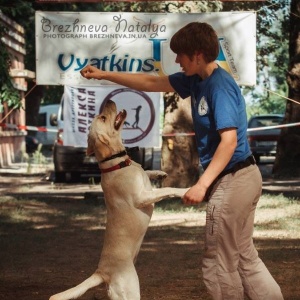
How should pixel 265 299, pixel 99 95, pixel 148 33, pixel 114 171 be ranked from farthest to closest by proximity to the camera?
pixel 99 95, pixel 148 33, pixel 114 171, pixel 265 299

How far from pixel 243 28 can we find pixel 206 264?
894 centimetres

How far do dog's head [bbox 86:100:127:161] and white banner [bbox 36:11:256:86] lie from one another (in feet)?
24.7

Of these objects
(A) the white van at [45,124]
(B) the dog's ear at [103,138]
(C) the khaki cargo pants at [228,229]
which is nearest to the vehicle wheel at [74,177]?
(B) the dog's ear at [103,138]

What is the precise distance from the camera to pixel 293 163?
74.3 ft

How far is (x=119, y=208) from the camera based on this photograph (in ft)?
21.5

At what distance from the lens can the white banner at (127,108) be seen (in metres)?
15.8

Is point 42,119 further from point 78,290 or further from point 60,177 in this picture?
point 78,290

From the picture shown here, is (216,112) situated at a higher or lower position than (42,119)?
higher

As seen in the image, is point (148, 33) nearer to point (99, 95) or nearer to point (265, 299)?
point (99, 95)

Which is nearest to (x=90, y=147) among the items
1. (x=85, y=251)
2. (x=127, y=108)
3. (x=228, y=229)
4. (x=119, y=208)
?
(x=119, y=208)

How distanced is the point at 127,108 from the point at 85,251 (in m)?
5.38

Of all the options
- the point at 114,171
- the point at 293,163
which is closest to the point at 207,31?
the point at 114,171

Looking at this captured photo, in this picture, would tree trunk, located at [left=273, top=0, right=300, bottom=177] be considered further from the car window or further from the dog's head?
the car window

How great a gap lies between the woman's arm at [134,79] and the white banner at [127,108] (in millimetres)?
8941
